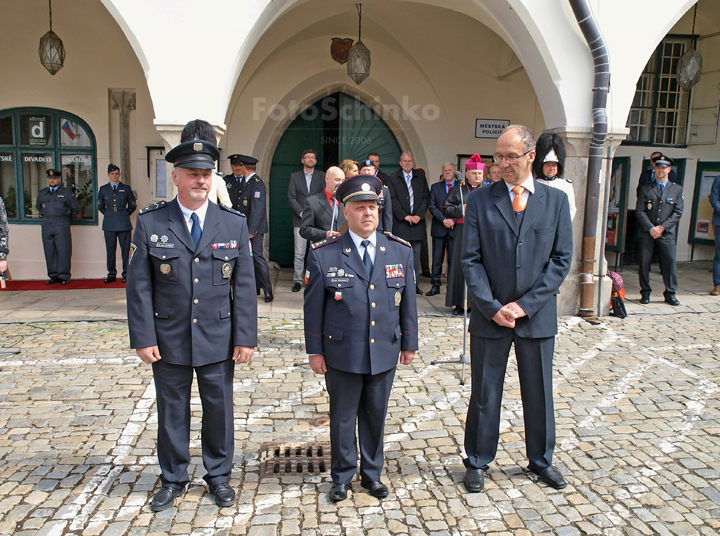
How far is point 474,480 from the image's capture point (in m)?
3.41

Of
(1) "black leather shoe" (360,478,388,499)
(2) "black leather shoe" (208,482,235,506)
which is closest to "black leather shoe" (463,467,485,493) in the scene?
(1) "black leather shoe" (360,478,388,499)

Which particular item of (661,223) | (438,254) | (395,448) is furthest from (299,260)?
(395,448)

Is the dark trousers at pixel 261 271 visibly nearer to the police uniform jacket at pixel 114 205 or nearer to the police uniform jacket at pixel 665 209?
the police uniform jacket at pixel 114 205

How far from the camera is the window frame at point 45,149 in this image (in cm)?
973

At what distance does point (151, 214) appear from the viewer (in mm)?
3123

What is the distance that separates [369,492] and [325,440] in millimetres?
789

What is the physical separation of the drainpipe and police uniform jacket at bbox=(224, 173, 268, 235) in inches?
167

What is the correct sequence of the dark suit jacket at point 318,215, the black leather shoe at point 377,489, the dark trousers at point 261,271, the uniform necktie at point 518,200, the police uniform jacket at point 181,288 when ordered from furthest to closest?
the dark trousers at point 261,271 → the dark suit jacket at point 318,215 → the uniform necktie at point 518,200 → the black leather shoe at point 377,489 → the police uniform jacket at point 181,288

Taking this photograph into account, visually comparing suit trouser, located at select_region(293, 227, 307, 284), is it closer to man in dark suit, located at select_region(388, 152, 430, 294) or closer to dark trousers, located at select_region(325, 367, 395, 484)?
man in dark suit, located at select_region(388, 152, 430, 294)

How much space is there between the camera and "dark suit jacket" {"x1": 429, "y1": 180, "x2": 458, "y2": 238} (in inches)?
358

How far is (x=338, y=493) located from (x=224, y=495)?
607mm

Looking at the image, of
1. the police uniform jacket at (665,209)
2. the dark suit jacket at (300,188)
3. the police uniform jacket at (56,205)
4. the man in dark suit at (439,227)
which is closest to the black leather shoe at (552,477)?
the man in dark suit at (439,227)

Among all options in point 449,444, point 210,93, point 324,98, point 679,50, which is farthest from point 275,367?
point 679,50

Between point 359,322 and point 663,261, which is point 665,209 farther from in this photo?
point 359,322
